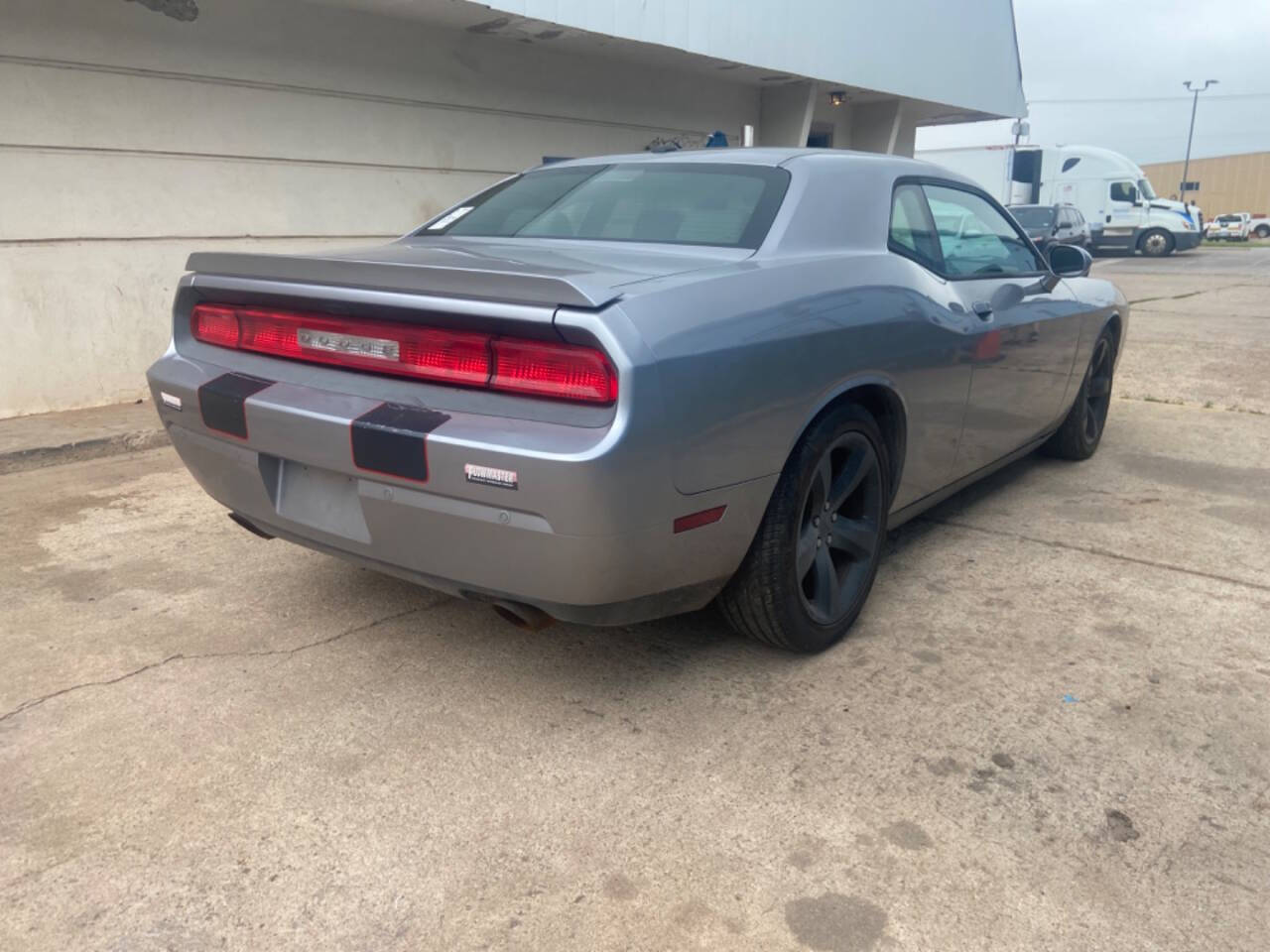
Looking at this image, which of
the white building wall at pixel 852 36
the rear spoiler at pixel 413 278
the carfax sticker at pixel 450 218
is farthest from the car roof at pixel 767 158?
the white building wall at pixel 852 36

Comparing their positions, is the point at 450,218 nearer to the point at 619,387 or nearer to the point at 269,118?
the point at 619,387

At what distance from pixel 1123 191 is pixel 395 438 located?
97.2 feet

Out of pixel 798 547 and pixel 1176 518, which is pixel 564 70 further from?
pixel 798 547

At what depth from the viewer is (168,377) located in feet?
9.41

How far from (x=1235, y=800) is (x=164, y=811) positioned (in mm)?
2395

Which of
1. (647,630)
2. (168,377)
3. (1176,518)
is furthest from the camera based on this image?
(1176,518)

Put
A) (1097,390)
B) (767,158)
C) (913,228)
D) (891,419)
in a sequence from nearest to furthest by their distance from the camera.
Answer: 1. (891,419)
2. (767,158)
3. (913,228)
4. (1097,390)

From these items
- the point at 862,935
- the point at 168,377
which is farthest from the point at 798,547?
the point at 168,377

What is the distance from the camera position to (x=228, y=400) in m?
2.64

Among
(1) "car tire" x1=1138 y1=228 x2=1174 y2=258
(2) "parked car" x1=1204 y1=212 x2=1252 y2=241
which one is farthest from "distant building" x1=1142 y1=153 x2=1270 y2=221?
(1) "car tire" x1=1138 y1=228 x2=1174 y2=258

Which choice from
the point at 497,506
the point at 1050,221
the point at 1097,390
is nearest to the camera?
the point at 497,506

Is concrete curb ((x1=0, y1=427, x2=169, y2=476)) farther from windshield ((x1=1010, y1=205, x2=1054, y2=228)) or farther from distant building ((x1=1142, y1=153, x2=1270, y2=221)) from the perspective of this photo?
distant building ((x1=1142, y1=153, x2=1270, y2=221))

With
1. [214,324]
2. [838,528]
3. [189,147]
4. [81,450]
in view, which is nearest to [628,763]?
[838,528]

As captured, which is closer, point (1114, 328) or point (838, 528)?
point (838, 528)
